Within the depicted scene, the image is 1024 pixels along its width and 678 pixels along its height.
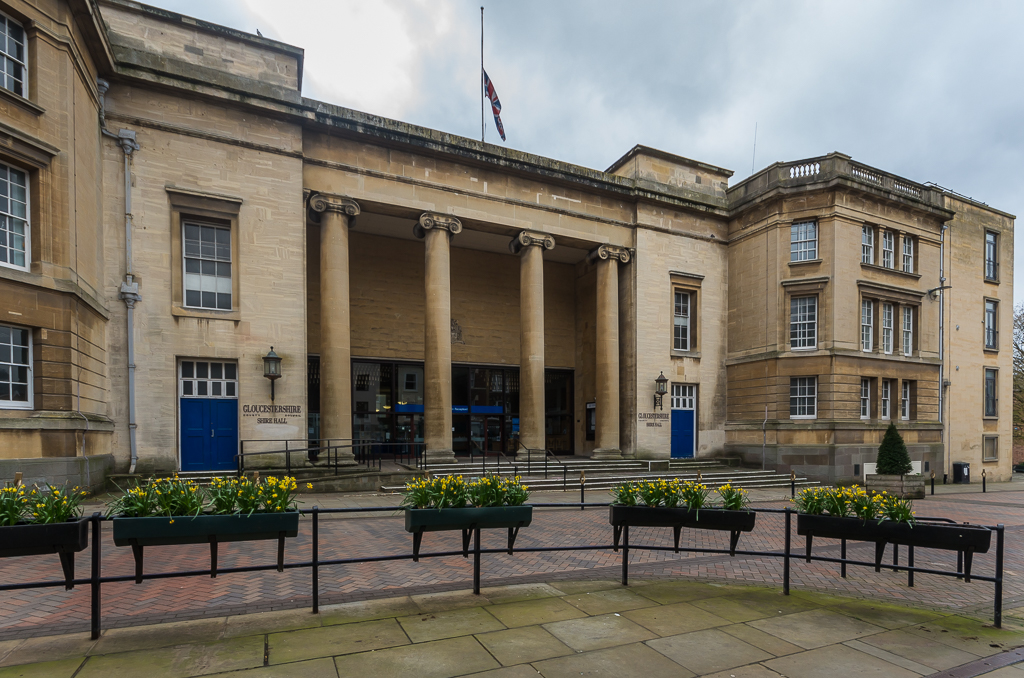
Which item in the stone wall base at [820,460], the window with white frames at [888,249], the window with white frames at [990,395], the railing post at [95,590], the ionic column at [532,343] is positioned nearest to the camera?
the railing post at [95,590]

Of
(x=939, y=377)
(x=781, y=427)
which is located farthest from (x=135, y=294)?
(x=939, y=377)

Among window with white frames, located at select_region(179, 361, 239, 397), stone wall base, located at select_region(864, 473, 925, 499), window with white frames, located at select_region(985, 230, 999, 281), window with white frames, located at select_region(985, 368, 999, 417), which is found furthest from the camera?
window with white frames, located at select_region(985, 230, 999, 281)

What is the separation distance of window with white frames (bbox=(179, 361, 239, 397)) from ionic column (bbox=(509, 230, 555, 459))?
31.8 ft

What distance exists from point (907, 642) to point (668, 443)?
17814 millimetres

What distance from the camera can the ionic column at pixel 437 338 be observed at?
18.5 m

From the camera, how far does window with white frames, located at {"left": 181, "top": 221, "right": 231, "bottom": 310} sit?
1573cm

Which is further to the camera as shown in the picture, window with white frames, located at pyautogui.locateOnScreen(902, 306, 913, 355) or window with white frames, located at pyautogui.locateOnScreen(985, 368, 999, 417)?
window with white frames, located at pyautogui.locateOnScreen(985, 368, 999, 417)

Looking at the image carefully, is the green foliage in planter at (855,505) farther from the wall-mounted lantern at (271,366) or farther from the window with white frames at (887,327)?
the window with white frames at (887,327)

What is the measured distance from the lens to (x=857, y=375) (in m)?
21.9

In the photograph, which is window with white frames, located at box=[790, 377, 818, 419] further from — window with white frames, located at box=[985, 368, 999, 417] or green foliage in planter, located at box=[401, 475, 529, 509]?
green foliage in planter, located at box=[401, 475, 529, 509]

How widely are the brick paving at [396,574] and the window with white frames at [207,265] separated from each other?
730cm

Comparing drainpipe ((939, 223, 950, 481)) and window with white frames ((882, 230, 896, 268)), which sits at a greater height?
window with white frames ((882, 230, 896, 268))

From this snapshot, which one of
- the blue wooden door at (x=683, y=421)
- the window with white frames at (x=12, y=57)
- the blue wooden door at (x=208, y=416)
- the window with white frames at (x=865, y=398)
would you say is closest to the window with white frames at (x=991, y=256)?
the window with white frames at (x=865, y=398)

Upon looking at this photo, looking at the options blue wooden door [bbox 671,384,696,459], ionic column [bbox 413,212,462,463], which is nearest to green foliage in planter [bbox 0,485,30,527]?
ionic column [bbox 413,212,462,463]
